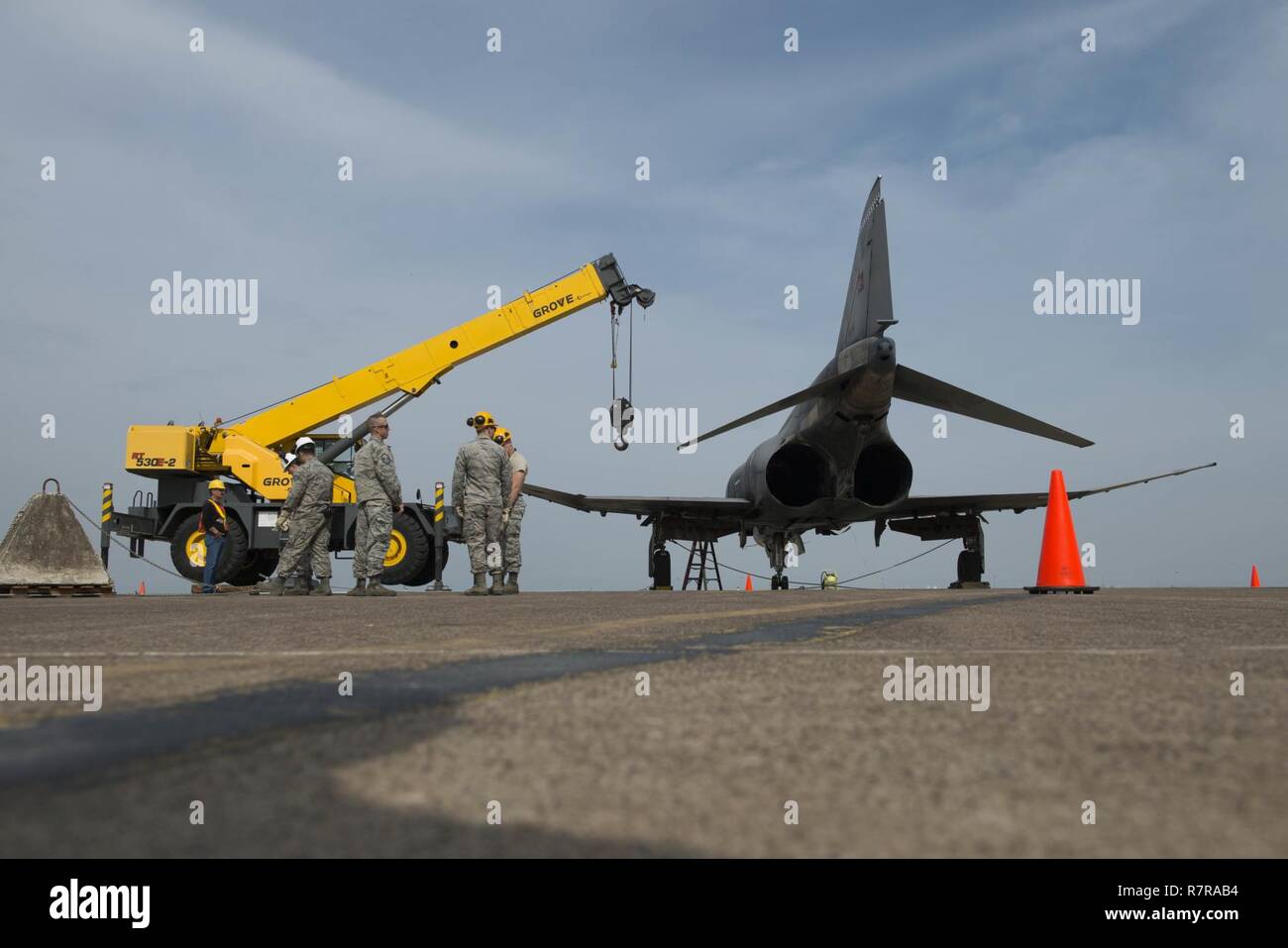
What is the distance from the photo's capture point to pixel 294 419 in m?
17.2

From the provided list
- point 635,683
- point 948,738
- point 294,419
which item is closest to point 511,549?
point 294,419

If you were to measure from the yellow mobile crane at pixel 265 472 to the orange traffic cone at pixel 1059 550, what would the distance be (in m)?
9.98

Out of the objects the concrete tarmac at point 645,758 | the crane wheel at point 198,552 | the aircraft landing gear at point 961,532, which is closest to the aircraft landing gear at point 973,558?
the aircraft landing gear at point 961,532

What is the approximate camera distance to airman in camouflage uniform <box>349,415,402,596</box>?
9.74 metres

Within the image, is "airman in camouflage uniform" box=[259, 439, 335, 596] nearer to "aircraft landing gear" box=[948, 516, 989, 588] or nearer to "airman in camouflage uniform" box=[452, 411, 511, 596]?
"airman in camouflage uniform" box=[452, 411, 511, 596]

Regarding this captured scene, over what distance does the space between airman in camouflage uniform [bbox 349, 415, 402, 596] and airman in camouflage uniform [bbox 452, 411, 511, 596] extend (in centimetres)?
71

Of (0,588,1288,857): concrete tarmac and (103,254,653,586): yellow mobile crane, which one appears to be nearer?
(0,588,1288,857): concrete tarmac

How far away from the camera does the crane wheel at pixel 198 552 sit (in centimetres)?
1583

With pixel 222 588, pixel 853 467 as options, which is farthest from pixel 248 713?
pixel 222 588

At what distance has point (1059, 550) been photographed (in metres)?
9.07

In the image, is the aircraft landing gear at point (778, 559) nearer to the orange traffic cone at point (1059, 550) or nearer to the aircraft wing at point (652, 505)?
the aircraft wing at point (652, 505)

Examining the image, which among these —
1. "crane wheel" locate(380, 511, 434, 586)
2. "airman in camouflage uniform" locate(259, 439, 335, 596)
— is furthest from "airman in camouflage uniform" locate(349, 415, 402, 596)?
"crane wheel" locate(380, 511, 434, 586)
